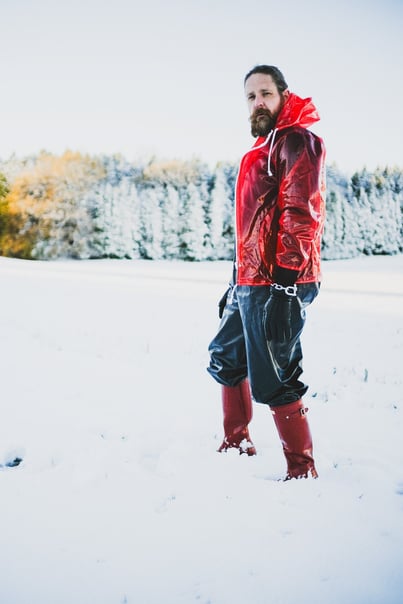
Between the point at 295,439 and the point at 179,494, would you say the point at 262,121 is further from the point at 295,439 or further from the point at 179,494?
the point at 179,494

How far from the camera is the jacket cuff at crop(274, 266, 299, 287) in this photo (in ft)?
6.56

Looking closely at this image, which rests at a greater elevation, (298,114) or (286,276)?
(298,114)

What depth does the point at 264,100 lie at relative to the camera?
226 cm

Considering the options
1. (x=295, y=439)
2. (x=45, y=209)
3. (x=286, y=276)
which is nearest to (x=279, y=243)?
(x=286, y=276)

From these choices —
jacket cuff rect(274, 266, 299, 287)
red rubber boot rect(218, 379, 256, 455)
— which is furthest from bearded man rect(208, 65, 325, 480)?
red rubber boot rect(218, 379, 256, 455)

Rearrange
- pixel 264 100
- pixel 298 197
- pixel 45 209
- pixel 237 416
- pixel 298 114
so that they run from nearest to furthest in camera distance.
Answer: pixel 298 197, pixel 298 114, pixel 264 100, pixel 237 416, pixel 45 209

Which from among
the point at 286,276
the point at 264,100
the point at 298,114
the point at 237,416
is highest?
the point at 264,100

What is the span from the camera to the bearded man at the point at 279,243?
2.01 m

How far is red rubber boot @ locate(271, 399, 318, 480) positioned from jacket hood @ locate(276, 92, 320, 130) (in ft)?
5.42

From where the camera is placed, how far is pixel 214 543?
1.66 metres

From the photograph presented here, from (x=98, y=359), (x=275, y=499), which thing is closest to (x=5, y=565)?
(x=275, y=499)

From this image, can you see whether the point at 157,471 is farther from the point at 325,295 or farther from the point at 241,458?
the point at 325,295

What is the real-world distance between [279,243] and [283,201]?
0.77 feet

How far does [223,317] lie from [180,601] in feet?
5.22
